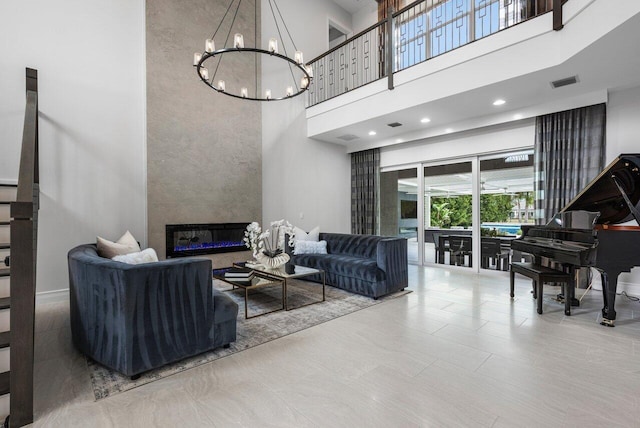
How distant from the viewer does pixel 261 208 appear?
20.5ft

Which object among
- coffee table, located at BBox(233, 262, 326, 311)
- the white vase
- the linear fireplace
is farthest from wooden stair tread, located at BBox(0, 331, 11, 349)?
the linear fireplace

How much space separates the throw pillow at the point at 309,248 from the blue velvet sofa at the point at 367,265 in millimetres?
153

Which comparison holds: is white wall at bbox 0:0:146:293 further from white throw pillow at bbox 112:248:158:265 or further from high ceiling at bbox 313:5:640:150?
high ceiling at bbox 313:5:640:150

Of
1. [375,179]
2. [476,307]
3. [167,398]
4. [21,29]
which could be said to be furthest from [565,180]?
[21,29]

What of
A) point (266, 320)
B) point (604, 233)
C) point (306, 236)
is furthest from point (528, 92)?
point (266, 320)

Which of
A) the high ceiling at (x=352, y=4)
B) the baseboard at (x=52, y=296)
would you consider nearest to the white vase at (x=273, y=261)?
the baseboard at (x=52, y=296)

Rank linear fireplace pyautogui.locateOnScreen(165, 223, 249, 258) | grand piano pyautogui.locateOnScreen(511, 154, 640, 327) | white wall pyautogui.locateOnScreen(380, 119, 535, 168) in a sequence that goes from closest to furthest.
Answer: grand piano pyautogui.locateOnScreen(511, 154, 640, 327) → linear fireplace pyautogui.locateOnScreen(165, 223, 249, 258) → white wall pyautogui.locateOnScreen(380, 119, 535, 168)

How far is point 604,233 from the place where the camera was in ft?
9.84

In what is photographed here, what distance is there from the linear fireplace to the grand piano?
4.75 meters

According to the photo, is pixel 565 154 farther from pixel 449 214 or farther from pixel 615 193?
pixel 449 214

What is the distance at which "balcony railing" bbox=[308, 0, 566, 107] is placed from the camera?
4.30 meters

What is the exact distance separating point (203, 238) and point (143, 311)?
3.50 metres

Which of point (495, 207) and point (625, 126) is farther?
point (495, 207)

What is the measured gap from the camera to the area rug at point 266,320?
6.85ft
